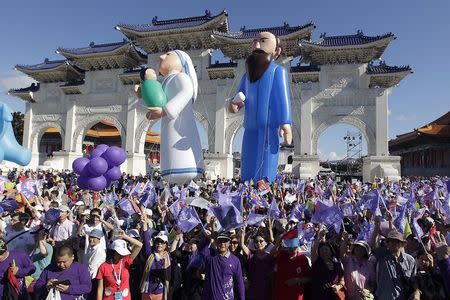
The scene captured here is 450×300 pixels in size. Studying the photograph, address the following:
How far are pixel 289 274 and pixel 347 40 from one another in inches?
854

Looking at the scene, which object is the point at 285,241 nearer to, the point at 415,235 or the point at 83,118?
the point at 415,235

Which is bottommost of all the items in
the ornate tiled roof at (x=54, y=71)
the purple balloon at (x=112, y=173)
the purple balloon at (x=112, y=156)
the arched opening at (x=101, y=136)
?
the purple balloon at (x=112, y=173)

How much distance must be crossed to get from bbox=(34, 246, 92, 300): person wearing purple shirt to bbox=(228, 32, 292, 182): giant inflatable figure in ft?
31.8

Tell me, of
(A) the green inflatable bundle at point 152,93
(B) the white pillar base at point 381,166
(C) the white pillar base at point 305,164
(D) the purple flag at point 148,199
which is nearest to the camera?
(D) the purple flag at point 148,199

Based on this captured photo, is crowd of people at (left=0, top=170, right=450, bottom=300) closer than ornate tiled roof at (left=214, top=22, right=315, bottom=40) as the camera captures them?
Yes

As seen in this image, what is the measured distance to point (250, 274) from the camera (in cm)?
398

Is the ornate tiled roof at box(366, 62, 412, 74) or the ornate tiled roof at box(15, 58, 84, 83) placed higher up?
the ornate tiled roof at box(15, 58, 84, 83)

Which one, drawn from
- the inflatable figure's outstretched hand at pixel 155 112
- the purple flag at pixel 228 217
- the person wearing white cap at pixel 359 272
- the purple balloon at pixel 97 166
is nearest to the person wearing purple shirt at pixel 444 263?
the person wearing white cap at pixel 359 272

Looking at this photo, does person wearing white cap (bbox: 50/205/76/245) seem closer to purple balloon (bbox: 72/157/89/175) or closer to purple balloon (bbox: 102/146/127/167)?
purple balloon (bbox: 72/157/89/175)

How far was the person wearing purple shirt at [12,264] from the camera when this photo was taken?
3.38 metres

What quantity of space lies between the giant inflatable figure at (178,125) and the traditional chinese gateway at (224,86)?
34.8 feet

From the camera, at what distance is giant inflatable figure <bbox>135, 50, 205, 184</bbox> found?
39.8ft

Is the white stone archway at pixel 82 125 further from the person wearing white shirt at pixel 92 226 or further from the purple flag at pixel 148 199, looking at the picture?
the person wearing white shirt at pixel 92 226

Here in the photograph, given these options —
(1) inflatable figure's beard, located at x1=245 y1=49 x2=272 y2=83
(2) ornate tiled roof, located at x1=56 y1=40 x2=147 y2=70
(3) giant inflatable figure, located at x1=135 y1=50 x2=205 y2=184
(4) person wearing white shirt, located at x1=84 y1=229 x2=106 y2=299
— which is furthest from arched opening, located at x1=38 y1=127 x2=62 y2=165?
(4) person wearing white shirt, located at x1=84 y1=229 x2=106 y2=299
